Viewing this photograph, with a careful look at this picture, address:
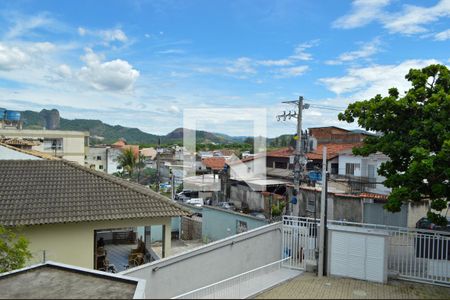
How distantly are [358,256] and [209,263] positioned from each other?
4341 mm

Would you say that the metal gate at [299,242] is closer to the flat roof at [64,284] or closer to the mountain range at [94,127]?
the flat roof at [64,284]

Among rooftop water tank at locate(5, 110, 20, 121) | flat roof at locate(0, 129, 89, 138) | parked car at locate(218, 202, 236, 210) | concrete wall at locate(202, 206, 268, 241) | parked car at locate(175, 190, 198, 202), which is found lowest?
parked car at locate(175, 190, 198, 202)

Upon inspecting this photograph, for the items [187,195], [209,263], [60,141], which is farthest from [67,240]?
[60,141]

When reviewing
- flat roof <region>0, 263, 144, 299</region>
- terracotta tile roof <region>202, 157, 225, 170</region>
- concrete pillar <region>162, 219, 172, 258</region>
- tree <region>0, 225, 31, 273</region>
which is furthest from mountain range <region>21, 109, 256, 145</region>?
flat roof <region>0, 263, 144, 299</region>

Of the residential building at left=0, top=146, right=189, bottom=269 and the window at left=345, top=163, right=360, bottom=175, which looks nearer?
the residential building at left=0, top=146, right=189, bottom=269

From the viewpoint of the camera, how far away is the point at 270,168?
39188mm

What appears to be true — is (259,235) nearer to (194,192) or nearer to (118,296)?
(118,296)

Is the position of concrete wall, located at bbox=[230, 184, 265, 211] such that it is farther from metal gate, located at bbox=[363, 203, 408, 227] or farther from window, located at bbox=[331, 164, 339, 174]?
metal gate, located at bbox=[363, 203, 408, 227]

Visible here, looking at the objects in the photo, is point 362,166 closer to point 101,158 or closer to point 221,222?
point 221,222

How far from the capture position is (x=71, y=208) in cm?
1243

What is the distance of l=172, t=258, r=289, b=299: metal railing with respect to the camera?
334 inches

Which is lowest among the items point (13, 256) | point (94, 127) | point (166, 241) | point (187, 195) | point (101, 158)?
point (187, 195)

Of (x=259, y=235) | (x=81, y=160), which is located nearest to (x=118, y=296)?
(x=259, y=235)

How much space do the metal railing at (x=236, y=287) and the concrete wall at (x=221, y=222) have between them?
740 centimetres
